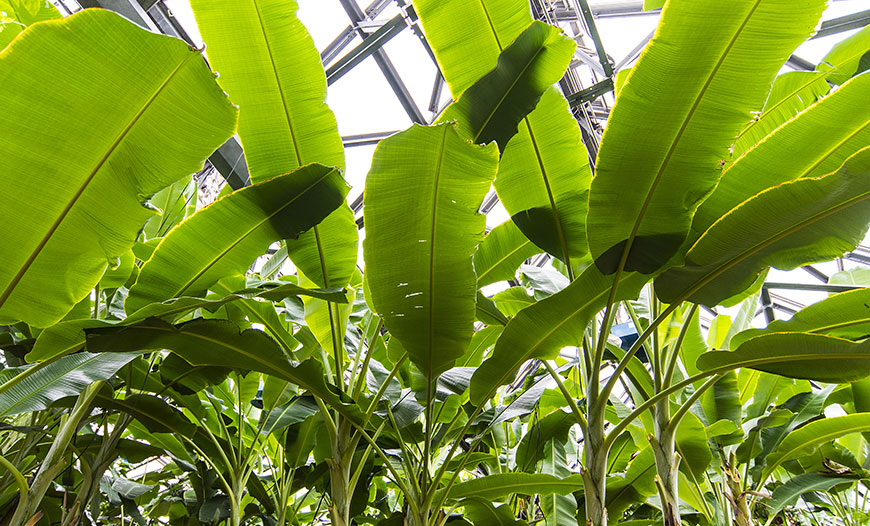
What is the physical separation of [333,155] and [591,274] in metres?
0.83

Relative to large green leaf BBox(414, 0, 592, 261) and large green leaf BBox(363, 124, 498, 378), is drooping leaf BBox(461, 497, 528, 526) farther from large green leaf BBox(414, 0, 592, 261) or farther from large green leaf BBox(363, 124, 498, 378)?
large green leaf BBox(414, 0, 592, 261)

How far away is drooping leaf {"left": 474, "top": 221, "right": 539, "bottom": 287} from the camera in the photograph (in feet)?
6.42

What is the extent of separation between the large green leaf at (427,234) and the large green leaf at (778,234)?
597 mm

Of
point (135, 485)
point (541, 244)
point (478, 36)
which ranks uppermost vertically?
point (478, 36)

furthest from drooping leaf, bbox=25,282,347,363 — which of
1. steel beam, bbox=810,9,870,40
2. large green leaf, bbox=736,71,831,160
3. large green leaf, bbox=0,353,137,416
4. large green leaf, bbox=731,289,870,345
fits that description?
steel beam, bbox=810,9,870,40

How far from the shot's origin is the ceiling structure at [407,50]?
3527 millimetres

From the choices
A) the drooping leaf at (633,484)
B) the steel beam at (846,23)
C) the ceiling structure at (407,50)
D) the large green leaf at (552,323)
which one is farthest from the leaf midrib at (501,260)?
the steel beam at (846,23)

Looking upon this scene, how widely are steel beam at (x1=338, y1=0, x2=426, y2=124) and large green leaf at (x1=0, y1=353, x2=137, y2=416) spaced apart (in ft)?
10.3

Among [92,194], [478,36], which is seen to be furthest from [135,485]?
[478,36]

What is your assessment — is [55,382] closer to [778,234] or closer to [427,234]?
[427,234]

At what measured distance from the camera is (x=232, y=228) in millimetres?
1420

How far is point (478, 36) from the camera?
1499 mm

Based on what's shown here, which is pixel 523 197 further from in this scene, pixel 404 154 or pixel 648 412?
pixel 648 412

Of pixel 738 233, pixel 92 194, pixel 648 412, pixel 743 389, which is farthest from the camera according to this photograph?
pixel 743 389
